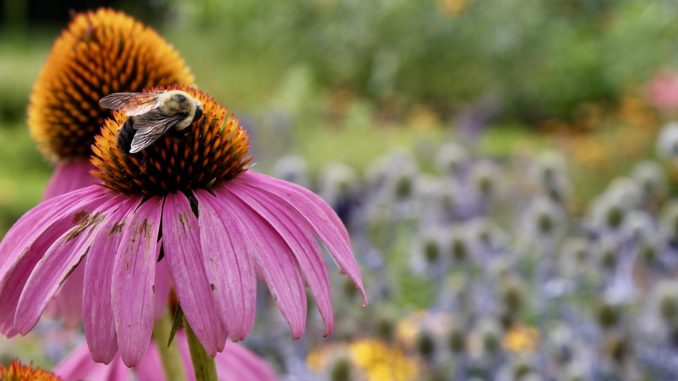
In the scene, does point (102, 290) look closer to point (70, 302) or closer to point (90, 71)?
point (70, 302)

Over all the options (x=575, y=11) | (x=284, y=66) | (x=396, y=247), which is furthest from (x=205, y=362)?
(x=575, y=11)

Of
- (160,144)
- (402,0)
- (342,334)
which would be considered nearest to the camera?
(160,144)

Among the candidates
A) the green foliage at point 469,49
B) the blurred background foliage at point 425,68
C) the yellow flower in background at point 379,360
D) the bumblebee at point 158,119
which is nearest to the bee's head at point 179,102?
the bumblebee at point 158,119

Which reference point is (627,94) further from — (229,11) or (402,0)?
(229,11)

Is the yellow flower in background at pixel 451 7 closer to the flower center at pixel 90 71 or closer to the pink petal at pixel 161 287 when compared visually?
the flower center at pixel 90 71

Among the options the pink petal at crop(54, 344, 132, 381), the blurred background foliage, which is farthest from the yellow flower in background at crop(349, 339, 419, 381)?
the blurred background foliage

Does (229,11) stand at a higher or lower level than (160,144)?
higher

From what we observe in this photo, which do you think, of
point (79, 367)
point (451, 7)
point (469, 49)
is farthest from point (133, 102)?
point (469, 49)
